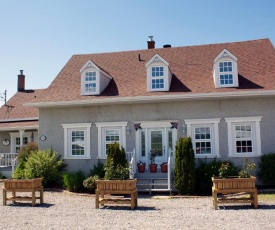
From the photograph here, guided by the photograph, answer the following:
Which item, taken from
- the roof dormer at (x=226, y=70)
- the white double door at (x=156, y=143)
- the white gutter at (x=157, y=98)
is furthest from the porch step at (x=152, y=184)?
the roof dormer at (x=226, y=70)

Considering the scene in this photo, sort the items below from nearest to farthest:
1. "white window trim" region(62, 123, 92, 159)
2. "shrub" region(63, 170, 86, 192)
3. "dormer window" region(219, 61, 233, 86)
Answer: "shrub" region(63, 170, 86, 192)
"dormer window" region(219, 61, 233, 86)
"white window trim" region(62, 123, 92, 159)

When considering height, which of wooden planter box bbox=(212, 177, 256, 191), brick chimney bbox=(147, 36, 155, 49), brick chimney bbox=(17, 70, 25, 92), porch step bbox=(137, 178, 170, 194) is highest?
brick chimney bbox=(147, 36, 155, 49)

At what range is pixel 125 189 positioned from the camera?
1177 centimetres

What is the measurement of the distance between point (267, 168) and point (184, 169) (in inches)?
158

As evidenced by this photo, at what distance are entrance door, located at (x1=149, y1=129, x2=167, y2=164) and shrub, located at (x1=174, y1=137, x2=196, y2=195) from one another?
2456 mm

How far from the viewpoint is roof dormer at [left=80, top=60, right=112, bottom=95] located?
60.7 ft

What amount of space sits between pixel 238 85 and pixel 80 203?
9652 mm

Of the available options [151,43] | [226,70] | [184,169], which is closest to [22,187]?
[184,169]

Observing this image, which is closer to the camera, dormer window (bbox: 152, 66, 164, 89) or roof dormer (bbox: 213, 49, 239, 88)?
roof dormer (bbox: 213, 49, 239, 88)

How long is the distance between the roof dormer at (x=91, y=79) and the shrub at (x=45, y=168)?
12.9 feet

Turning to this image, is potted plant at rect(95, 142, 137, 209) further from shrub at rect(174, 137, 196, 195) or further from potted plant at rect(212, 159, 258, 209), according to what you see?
shrub at rect(174, 137, 196, 195)

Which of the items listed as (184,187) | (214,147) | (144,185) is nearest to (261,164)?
(214,147)

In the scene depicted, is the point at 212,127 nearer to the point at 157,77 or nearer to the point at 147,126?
the point at 147,126

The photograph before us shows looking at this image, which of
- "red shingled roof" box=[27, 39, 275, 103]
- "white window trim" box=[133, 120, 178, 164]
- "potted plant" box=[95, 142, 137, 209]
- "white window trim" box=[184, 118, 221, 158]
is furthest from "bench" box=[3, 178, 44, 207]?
"white window trim" box=[184, 118, 221, 158]
